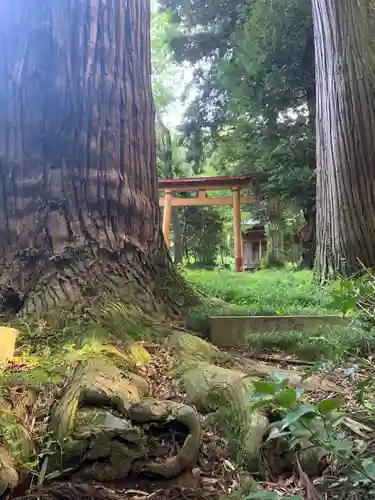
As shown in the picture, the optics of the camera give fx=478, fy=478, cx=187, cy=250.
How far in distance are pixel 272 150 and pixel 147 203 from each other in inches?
259

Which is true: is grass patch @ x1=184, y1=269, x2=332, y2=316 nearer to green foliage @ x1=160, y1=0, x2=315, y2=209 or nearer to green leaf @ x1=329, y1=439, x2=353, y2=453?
green leaf @ x1=329, y1=439, x2=353, y2=453

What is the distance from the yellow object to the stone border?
105cm

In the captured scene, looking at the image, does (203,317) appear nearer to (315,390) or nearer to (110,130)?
(315,390)

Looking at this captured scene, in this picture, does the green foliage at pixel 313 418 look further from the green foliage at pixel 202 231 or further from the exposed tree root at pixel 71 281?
the green foliage at pixel 202 231

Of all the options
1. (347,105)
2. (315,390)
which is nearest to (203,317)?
(315,390)

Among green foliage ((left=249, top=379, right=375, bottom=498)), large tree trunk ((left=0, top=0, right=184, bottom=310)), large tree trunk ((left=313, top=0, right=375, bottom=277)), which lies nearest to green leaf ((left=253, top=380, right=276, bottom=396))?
green foliage ((left=249, top=379, right=375, bottom=498))

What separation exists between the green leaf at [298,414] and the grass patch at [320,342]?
3.96ft

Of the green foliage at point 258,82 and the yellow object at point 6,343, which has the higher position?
the green foliage at point 258,82

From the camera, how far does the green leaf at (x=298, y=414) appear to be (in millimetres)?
926

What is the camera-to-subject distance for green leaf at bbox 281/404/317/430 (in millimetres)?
926

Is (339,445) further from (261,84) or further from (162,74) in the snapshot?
(162,74)

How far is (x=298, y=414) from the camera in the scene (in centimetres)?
93

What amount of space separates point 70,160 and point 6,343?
3.26 feet

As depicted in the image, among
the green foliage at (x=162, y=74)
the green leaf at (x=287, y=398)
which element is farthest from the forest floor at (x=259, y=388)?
the green foliage at (x=162, y=74)
